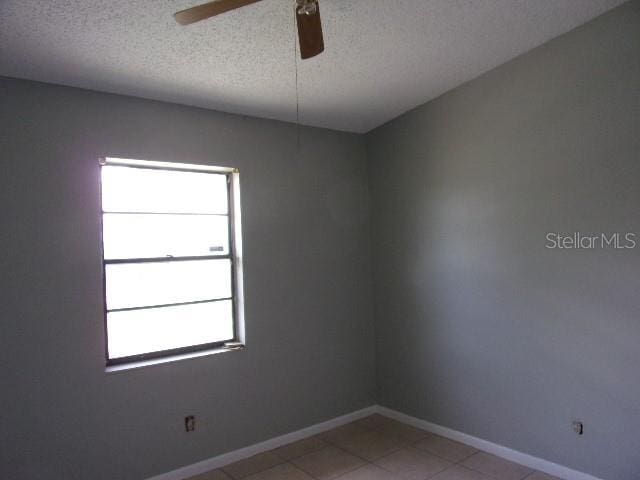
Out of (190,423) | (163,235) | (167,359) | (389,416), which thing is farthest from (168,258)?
(389,416)

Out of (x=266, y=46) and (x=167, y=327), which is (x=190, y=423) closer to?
(x=167, y=327)

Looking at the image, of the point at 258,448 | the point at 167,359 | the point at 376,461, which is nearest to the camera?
the point at 167,359

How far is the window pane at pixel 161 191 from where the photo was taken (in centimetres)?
300

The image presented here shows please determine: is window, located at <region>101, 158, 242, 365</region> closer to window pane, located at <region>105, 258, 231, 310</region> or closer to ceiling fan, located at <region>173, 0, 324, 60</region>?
window pane, located at <region>105, 258, 231, 310</region>

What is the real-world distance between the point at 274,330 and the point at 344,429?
1147 millimetres

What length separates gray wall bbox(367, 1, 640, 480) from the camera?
2689mm

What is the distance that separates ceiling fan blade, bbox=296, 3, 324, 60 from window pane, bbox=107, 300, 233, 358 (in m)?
2.09

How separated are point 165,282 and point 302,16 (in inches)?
83.7

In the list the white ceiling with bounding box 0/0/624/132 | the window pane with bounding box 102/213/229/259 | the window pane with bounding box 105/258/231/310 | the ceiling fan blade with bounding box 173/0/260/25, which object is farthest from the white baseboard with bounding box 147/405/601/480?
the ceiling fan blade with bounding box 173/0/260/25

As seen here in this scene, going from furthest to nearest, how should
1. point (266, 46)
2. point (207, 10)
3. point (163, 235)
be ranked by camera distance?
point (163, 235) → point (266, 46) → point (207, 10)

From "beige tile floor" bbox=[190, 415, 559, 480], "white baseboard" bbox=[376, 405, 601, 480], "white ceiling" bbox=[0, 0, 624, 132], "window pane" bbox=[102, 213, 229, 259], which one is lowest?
"beige tile floor" bbox=[190, 415, 559, 480]

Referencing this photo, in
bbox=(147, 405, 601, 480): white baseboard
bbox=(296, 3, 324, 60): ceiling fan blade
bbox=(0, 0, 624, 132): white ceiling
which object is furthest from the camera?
bbox=(147, 405, 601, 480): white baseboard

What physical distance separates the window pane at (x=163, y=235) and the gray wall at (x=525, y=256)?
1.60 m

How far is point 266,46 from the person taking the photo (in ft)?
8.46
